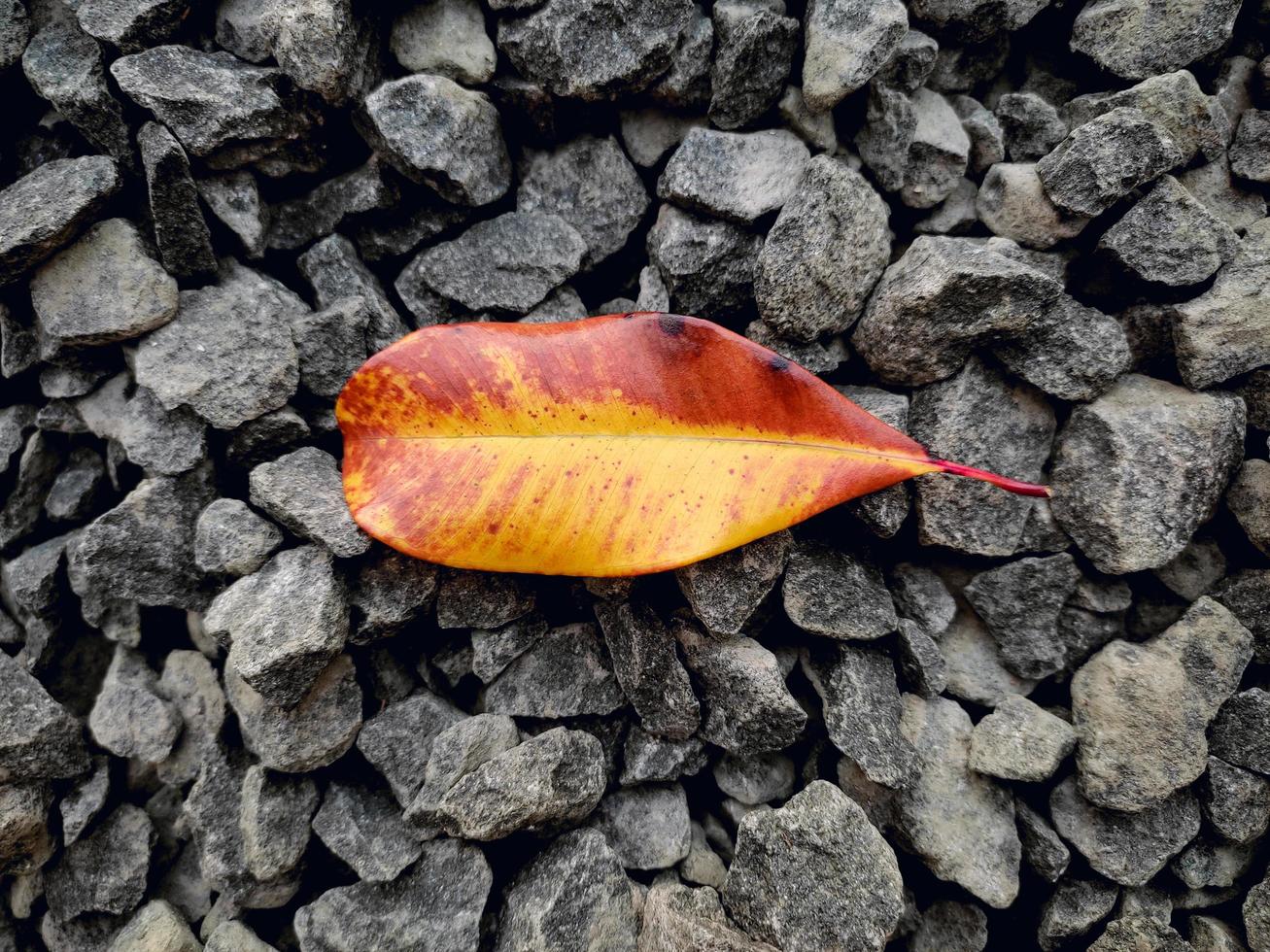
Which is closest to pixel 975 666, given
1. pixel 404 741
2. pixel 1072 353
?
pixel 1072 353

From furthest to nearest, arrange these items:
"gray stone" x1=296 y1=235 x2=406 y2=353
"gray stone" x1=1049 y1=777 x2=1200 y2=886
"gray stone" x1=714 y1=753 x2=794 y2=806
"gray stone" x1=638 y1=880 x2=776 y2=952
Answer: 1. "gray stone" x1=296 y1=235 x2=406 y2=353
2. "gray stone" x1=714 y1=753 x2=794 y2=806
3. "gray stone" x1=1049 y1=777 x2=1200 y2=886
4. "gray stone" x1=638 y1=880 x2=776 y2=952

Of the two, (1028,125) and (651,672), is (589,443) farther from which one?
(1028,125)

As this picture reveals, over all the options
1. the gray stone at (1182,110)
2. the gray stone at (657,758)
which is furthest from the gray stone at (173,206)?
the gray stone at (1182,110)

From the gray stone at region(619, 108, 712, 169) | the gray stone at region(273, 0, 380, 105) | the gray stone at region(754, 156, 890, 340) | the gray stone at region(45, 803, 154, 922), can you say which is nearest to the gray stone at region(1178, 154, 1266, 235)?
the gray stone at region(754, 156, 890, 340)

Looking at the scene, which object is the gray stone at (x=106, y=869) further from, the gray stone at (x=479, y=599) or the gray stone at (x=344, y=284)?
the gray stone at (x=344, y=284)

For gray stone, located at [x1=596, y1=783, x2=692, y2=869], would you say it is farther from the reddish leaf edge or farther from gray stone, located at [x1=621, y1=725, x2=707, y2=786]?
the reddish leaf edge

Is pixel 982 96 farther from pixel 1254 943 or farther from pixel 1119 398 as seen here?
pixel 1254 943

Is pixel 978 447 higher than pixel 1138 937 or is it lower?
higher
